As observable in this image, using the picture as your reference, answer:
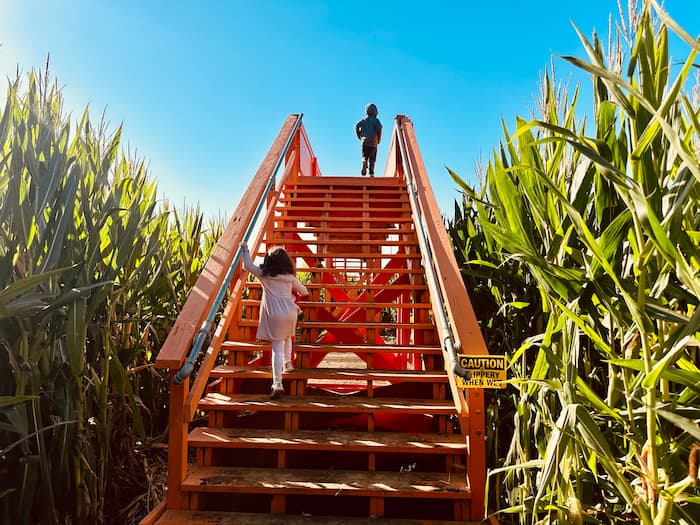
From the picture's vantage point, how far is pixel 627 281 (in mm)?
1025

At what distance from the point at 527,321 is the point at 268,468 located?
1.56 meters

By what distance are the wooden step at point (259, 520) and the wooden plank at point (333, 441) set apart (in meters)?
0.33

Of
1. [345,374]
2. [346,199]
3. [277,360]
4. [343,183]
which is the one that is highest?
[343,183]

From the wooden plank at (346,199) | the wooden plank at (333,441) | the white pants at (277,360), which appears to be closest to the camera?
the wooden plank at (333,441)

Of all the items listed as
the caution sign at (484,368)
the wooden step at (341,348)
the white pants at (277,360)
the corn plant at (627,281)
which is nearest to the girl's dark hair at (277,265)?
the white pants at (277,360)

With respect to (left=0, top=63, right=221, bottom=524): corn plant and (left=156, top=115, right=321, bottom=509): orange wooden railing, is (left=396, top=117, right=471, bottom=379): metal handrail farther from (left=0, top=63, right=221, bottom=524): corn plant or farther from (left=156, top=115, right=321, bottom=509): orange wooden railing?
(left=0, top=63, right=221, bottom=524): corn plant

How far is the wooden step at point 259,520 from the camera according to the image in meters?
2.03

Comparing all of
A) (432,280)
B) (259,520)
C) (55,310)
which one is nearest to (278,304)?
(432,280)

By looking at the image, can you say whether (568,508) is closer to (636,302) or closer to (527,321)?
(636,302)

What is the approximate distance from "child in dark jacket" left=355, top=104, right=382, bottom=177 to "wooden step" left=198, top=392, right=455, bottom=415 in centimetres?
511

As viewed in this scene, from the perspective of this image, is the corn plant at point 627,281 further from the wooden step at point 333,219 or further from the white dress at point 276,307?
the wooden step at point 333,219

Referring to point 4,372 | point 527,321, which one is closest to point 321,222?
point 527,321

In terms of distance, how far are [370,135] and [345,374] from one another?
528cm

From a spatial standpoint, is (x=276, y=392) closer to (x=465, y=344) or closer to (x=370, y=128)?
(x=465, y=344)
